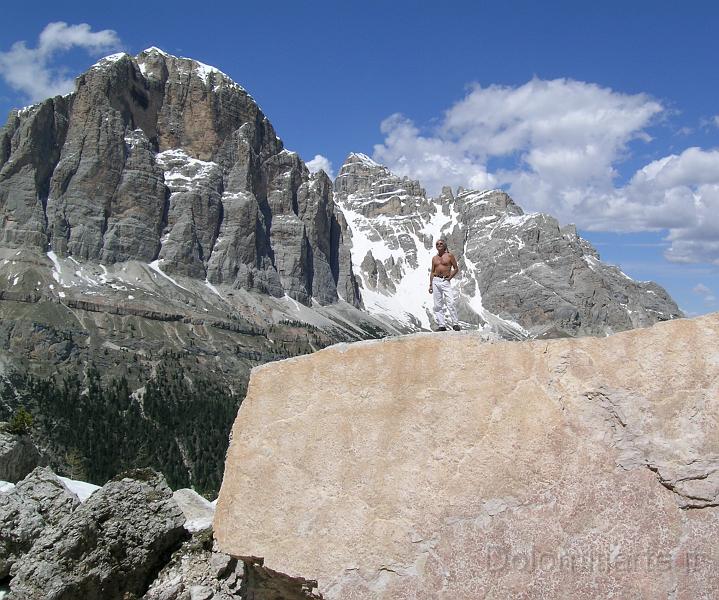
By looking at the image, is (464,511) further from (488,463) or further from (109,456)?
(109,456)

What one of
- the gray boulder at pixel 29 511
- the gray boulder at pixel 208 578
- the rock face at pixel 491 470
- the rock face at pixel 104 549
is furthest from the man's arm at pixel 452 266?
the gray boulder at pixel 29 511

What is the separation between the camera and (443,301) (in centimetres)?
1271

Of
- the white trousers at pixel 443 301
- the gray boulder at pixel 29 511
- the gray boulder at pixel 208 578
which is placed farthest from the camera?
the white trousers at pixel 443 301

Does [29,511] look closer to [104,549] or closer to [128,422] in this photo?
[104,549]

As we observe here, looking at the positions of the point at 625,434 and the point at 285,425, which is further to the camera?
the point at 285,425

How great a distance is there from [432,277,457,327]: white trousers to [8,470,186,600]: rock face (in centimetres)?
567

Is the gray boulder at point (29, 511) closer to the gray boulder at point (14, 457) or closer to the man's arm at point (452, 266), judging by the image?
the gray boulder at point (14, 457)

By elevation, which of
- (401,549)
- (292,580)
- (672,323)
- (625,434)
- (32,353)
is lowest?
(292,580)

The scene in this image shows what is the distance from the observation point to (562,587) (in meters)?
6.78

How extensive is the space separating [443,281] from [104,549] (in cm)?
758

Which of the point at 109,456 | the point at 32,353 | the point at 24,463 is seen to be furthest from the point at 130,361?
the point at 24,463

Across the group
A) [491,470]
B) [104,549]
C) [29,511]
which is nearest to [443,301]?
[491,470]

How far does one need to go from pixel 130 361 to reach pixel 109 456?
2548 inches

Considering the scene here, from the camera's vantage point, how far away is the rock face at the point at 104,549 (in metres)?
8.73
